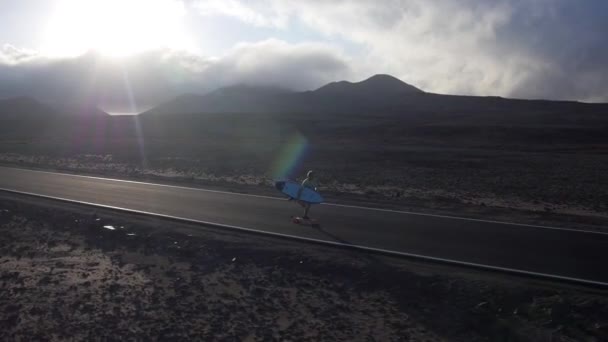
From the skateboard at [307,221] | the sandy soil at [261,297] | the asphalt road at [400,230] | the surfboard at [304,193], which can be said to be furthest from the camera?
the surfboard at [304,193]

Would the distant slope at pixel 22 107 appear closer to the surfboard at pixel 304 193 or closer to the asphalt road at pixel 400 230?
the asphalt road at pixel 400 230

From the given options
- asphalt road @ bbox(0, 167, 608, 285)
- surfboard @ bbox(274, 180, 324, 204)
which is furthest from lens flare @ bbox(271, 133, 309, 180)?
surfboard @ bbox(274, 180, 324, 204)

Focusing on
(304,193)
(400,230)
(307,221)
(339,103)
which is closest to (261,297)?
(400,230)

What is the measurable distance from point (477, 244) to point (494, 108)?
5843 inches

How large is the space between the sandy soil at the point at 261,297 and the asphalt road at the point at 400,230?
1105 mm

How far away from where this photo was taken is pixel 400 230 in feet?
43.3

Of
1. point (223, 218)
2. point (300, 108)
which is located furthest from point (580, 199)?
point (300, 108)

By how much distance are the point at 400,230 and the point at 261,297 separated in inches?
217

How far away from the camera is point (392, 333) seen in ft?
23.9

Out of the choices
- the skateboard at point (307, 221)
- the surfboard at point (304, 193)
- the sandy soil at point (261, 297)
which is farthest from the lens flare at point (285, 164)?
the sandy soil at point (261, 297)

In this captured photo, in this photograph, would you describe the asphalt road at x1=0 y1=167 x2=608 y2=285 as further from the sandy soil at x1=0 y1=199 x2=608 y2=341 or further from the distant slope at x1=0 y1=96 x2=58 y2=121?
the distant slope at x1=0 y1=96 x2=58 y2=121

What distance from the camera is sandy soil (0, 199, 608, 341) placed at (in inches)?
288

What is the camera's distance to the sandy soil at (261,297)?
7.32 m

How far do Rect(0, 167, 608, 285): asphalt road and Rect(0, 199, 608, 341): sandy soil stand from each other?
111 cm
